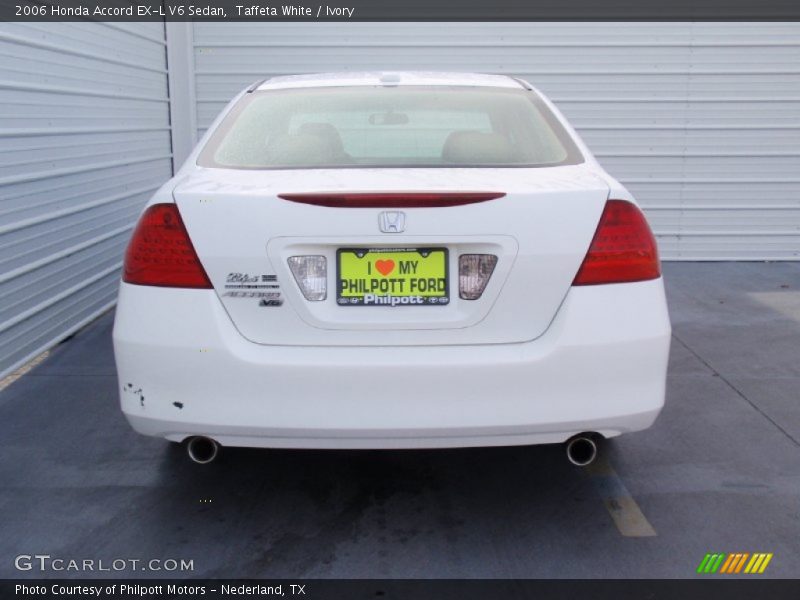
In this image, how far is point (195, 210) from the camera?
2902mm

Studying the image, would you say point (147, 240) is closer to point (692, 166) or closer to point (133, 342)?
point (133, 342)

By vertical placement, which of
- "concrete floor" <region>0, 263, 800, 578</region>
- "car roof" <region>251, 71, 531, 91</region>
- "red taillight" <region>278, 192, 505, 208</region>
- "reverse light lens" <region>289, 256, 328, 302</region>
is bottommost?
"concrete floor" <region>0, 263, 800, 578</region>

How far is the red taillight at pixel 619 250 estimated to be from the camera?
2.88m

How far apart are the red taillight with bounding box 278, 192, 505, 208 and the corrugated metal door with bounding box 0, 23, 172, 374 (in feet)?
9.15

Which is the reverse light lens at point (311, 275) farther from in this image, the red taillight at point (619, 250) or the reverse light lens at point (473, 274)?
the red taillight at point (619, 250)

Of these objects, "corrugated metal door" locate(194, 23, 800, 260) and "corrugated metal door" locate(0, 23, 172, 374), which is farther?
"corrugated metal door" locate(194, 23, 800, 260)

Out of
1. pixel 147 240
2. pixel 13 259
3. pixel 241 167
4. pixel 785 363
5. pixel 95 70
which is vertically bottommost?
pixel 785 363

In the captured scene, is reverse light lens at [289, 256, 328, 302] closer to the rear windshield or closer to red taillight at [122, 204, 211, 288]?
red taillight at [122, 204, 211, 288]

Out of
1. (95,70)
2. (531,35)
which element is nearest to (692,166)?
(531,35)

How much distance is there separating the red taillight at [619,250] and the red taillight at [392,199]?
38 cm

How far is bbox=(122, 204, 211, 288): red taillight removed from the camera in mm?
2881

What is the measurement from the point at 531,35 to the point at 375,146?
5435 mm

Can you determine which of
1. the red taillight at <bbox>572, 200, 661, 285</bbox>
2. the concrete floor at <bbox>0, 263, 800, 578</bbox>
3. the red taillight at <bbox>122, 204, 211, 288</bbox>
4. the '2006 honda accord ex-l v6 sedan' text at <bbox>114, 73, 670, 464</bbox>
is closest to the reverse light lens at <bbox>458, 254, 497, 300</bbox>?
the '2006 honda accord ex-l v6 sedan' text at <bbox>114, 73, 670, 464</bbox>

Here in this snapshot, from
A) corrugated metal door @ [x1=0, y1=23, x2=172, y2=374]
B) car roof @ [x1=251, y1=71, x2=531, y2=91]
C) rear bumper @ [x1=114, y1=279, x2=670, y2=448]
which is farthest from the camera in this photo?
corrugated metal door @ [x1=0, y1=23, x2=172, y2=374]
